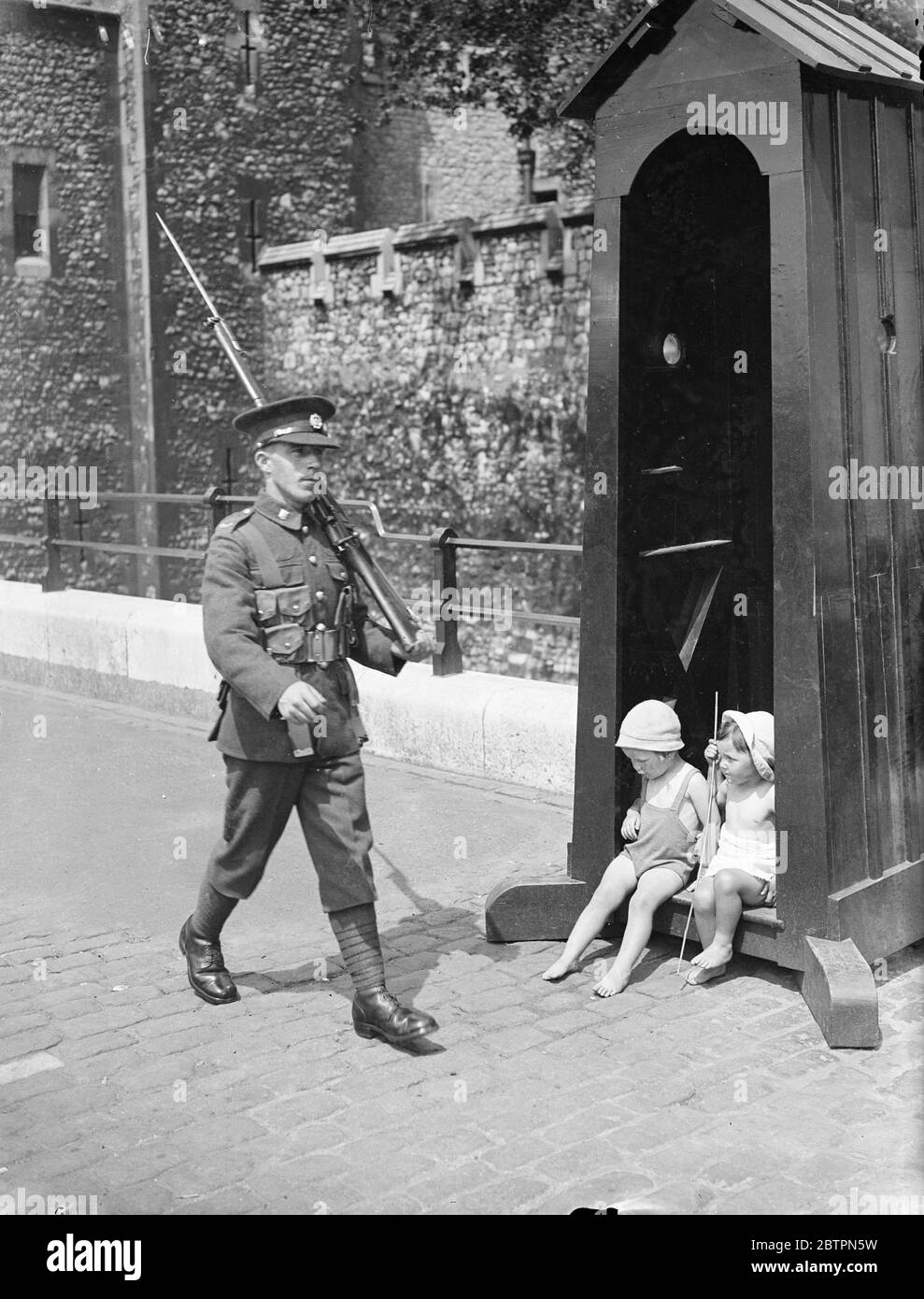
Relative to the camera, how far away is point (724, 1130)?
3934mm

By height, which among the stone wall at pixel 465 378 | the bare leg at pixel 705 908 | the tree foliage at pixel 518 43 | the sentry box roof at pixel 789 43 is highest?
the tree foliage at pixel 518 43

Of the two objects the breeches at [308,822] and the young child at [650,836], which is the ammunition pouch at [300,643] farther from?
the young child at [650,836]

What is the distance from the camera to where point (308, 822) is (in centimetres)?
482

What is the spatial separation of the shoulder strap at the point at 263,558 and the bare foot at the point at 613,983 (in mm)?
1646

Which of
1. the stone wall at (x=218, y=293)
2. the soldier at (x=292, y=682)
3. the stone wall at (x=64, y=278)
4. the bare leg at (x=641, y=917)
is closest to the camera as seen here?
the soldier at (x=292, y=682)

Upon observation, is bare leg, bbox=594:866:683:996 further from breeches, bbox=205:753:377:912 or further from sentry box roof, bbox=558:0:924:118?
sentry box roof, bbox=558:0:924:118

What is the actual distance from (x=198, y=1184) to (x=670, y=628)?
108 inches

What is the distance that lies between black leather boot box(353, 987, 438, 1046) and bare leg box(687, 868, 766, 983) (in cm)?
95

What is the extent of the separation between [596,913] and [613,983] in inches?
11.6

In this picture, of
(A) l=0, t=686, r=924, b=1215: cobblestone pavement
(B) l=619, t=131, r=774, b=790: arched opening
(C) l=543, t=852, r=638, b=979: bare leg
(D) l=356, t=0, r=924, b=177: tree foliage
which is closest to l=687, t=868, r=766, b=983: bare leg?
(A) l=0, t=686, r=924, b=1215: cobblestone pavement

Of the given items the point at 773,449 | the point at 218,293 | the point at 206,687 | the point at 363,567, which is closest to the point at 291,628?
the point at 363,567

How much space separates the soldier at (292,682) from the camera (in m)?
4.67

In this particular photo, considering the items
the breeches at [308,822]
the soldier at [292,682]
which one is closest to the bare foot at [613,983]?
the soldier at [292,682]
